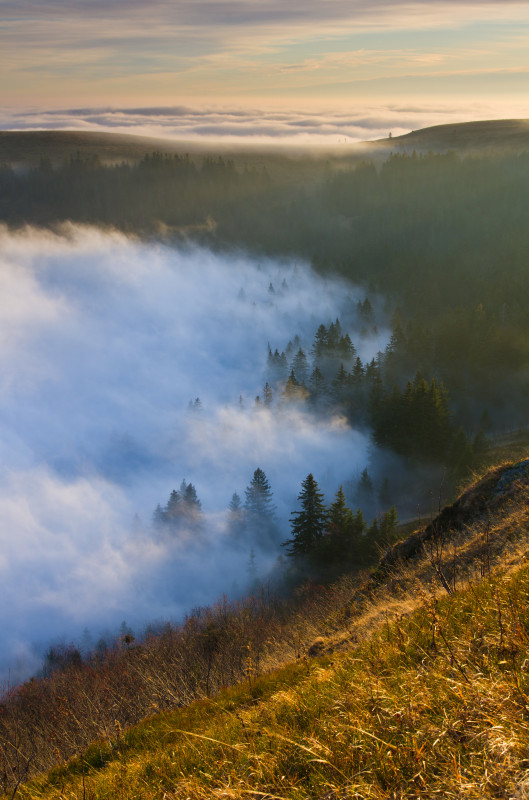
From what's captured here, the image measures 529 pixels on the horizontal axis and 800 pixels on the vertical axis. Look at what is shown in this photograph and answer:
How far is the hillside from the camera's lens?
3525 millimetres

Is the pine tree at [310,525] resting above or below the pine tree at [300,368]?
below

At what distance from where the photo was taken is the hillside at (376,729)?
3.53 m

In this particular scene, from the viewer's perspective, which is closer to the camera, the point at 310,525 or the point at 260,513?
the point at 310,525

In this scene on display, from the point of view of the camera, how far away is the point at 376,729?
4.25 m

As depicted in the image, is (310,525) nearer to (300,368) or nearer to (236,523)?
(236,523)

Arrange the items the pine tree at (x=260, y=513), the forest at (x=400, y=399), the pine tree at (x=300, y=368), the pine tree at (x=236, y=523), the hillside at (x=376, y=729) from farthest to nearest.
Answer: the pine tree at (x=300, y=368)
the pine tree at (x=236, y=523)
the pine tree at (x=260, y=513)
the forest at (x=400, y=399)
the hillside at (x=376, y=729)

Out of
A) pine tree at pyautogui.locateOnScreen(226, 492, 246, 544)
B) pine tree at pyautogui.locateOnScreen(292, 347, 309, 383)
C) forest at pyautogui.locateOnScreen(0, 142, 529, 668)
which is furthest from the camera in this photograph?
pine tree at pyautogui.locateOnScreen(292, 347, 309, 383)

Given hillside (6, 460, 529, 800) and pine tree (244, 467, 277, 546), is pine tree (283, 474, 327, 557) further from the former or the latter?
hillside (6, 460, 529, 800)

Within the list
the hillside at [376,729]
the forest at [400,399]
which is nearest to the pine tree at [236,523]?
the forest at [400,399]

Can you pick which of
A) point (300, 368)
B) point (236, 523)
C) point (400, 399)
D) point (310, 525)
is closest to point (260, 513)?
point (236, 523)

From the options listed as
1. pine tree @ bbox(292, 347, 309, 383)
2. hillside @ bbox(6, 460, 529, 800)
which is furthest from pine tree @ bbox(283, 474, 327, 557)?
pine tree @ bbox(292, 347, 309, 383)

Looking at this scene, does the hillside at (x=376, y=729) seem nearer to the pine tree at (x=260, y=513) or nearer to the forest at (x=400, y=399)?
the forest at (x=400, y=399)

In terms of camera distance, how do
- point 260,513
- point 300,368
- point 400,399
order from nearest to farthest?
point 400,399, point 260,513, point 300,368

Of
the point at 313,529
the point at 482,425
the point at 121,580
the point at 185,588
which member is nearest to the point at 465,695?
the point at 313,529
